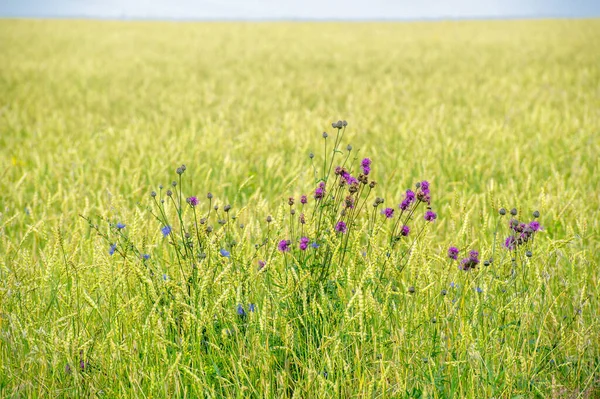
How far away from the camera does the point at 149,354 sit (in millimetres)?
1881

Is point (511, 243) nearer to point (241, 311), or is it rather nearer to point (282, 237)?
point (241, 311)

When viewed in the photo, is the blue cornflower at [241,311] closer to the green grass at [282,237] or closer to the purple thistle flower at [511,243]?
the green grass at [282,237]

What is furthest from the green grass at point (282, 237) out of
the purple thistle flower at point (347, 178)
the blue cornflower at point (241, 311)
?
the purple thistle flower at point (347, 178)

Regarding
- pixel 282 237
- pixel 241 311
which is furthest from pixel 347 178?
pixel 282 237

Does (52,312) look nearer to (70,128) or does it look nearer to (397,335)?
(397,335)

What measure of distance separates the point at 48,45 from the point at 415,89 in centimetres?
1124

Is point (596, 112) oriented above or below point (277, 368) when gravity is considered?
above

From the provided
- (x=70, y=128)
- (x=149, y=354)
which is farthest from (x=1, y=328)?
(x=70, y=128)

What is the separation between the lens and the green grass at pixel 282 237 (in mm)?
1829

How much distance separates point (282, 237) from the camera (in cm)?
282

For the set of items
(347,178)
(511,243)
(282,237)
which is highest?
(347,178)

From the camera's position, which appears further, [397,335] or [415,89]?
[415,89]

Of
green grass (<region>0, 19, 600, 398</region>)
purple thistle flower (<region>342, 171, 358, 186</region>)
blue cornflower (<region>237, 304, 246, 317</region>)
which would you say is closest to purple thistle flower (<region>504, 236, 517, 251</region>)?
green grass (<region>0, 19, 600, 398</region>)

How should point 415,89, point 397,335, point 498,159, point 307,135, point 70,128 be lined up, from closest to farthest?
point 397,335 < point 498,159 < point 307,135 < point 70,128 < point 415,89
